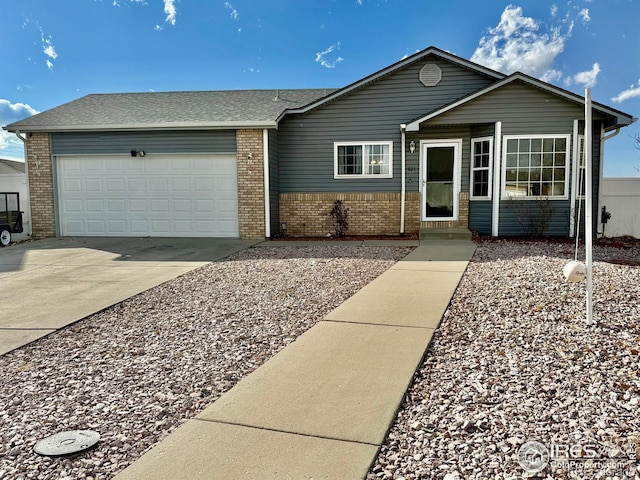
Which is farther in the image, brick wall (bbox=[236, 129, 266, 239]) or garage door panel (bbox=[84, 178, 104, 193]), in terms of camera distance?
garage door panel (bbox=[84, 178, 104, 193])

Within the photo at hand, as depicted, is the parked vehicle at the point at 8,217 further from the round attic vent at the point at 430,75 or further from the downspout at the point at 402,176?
the round attic vent at the point at 430,75

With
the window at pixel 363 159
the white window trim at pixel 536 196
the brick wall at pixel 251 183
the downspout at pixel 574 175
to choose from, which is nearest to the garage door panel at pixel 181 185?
the brick wall at pixel 251 183

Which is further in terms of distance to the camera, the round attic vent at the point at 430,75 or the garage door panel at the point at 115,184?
the garage door panel at the point at 115,184

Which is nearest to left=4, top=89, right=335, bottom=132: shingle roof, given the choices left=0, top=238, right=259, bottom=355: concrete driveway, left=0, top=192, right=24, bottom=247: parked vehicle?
left=0, top=192, right=24, bottom=247: parked vehicle

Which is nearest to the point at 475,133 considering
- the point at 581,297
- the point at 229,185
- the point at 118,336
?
the point at 229,185

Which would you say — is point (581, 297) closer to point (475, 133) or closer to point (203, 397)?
point (203, 397)

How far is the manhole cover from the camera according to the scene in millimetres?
2262

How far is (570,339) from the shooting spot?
3.66 m

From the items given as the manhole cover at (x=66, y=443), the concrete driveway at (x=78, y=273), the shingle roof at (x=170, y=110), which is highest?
the shingle roof at (x=170, y=110)

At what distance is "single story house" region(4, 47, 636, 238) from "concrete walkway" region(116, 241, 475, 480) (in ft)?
24.8

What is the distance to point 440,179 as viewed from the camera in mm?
11859

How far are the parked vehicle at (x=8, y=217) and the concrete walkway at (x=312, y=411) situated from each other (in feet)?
33.4

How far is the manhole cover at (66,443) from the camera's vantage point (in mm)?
2262

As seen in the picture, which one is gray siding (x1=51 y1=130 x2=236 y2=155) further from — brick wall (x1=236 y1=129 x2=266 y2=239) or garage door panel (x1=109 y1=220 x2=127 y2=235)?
garage door panel (x1=109 y1=220 x2=127 y2=235)
